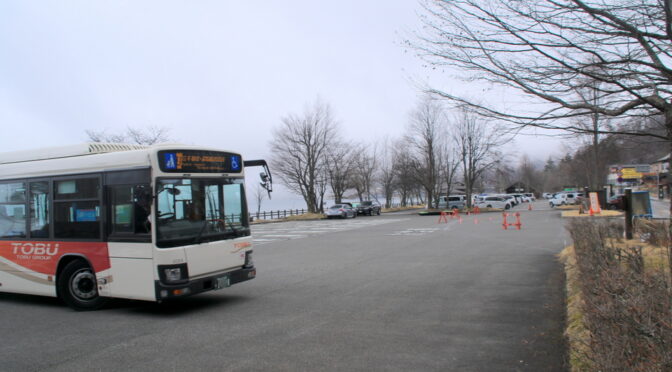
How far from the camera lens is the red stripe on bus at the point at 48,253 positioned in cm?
791

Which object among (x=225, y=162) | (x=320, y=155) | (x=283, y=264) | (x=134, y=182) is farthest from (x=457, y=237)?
(x=320, y=155)

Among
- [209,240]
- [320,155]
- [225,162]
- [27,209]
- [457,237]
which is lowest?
[457,237]

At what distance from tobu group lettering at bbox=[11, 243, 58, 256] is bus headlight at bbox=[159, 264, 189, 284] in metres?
2.54

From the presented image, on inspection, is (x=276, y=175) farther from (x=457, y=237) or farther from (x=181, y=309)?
(x=181, y=309)

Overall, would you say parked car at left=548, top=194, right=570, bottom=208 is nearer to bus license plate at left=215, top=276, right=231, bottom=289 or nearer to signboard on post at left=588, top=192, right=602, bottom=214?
signboard on post at left=588, top=192, right=602, bottom=214

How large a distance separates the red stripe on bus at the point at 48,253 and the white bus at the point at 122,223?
18mm

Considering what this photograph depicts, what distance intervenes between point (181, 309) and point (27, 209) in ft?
11.8

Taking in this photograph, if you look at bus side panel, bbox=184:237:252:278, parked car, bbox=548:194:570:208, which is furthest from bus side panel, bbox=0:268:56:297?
parked car, bbox=548:194:570:208

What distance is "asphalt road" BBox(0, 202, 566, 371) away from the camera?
5.23 metres

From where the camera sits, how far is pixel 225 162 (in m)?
8.69

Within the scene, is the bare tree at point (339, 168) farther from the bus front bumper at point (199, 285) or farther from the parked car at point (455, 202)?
the bus front bumper at point (199, 285)

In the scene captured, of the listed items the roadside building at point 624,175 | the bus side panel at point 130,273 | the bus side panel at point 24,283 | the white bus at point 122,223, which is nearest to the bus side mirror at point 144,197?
the white bus at point 122,223

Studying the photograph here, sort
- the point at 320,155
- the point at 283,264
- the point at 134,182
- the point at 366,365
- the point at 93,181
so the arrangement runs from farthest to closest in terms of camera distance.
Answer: the point at 320,155
the point at 283,264
the point at 93,181
the point at 134,182
the point at 366,365

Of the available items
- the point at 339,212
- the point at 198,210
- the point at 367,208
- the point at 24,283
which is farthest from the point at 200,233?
the point at 367,208
